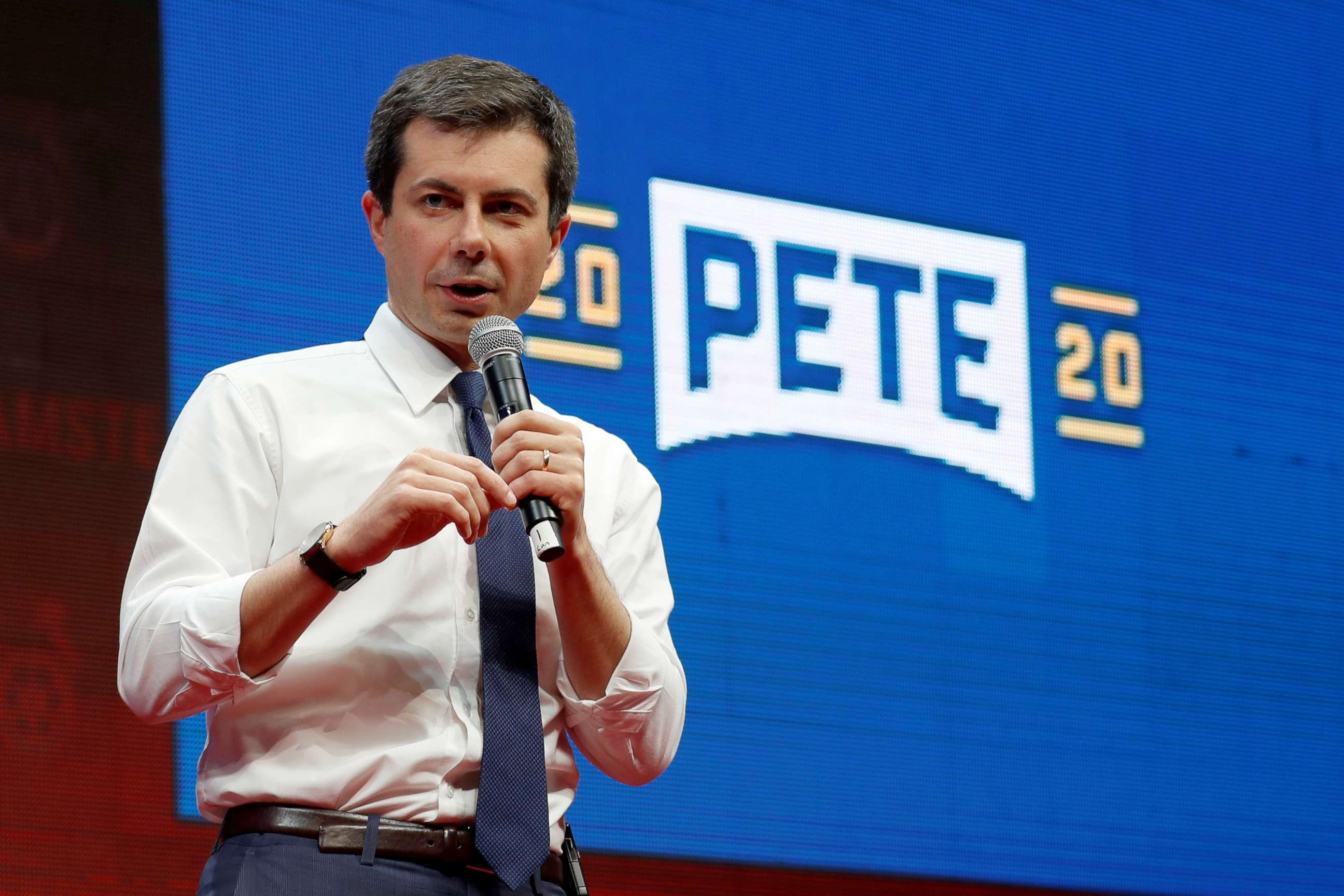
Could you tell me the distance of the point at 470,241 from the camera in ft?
5.65

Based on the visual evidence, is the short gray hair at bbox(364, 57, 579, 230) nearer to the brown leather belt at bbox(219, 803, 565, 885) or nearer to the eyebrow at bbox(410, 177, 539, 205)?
the eyebrow at bbox(410, 177, 539, 205)

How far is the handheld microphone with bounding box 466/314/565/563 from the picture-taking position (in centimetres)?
145

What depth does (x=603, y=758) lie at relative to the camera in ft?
5.71

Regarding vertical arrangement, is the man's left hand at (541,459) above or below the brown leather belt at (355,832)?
above

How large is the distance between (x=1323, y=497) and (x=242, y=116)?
2.34 meters

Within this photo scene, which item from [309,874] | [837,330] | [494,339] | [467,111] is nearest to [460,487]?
[494,339]

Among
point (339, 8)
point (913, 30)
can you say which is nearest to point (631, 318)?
point (339, 8)

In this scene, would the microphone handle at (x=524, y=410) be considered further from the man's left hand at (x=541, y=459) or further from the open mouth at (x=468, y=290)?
the open mouth at (x=468, y=290)

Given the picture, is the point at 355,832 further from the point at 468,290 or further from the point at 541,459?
the point at 468,290

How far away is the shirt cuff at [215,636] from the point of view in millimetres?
1470

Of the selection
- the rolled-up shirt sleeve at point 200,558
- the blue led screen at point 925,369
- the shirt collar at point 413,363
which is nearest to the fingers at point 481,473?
the rolled-up shirt sleeve at point 200,558

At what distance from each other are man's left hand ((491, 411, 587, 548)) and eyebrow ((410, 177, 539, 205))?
36cm

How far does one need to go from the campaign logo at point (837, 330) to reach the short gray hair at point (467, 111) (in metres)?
1.09

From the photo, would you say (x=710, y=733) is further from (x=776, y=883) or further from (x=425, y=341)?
(x=425, y=341)
